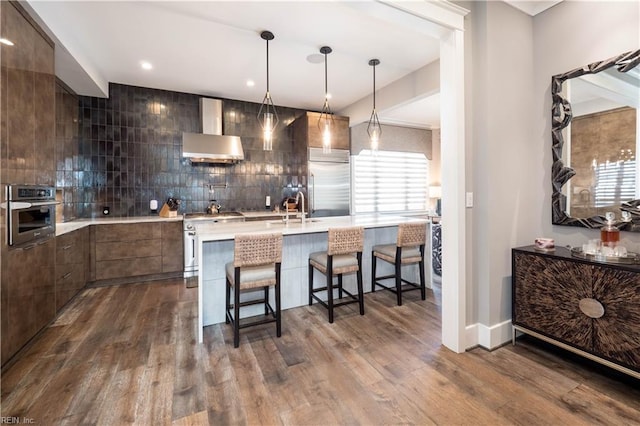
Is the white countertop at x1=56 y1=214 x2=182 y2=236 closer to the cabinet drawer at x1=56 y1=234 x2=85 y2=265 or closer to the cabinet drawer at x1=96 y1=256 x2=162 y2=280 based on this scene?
the cabinet drawer at x1=56 y1=234 x2=85 y2=265

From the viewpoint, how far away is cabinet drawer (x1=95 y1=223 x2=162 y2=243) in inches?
151

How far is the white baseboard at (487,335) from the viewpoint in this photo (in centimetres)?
226

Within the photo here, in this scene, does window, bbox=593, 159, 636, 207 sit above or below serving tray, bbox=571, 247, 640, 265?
above

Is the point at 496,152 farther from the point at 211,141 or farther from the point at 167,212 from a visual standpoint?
the point at 167,212

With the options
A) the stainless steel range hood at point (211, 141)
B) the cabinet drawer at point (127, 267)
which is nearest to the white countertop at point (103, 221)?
the cabinet drawer at point (127, 267)

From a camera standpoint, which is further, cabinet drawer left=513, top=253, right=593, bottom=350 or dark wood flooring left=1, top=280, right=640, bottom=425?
cabinet drawer left=513, top=253, right=593, bottom=350

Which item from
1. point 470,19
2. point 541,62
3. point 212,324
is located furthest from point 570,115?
point 212,324

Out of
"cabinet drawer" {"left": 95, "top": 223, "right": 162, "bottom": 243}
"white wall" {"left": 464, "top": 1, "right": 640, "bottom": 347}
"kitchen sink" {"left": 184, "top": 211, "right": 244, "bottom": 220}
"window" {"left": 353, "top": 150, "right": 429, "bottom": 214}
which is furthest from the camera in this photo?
"window" {"left": 353, "top": 150, "right": 429, "bottom": 214}

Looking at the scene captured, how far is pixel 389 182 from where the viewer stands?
5910 mm

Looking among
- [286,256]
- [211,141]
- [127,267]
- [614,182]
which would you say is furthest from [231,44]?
[614,182]

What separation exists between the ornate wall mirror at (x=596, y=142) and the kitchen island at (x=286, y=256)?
1.48 metres

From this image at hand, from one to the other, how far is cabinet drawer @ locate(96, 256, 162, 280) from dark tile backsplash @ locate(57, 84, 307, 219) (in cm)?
81
